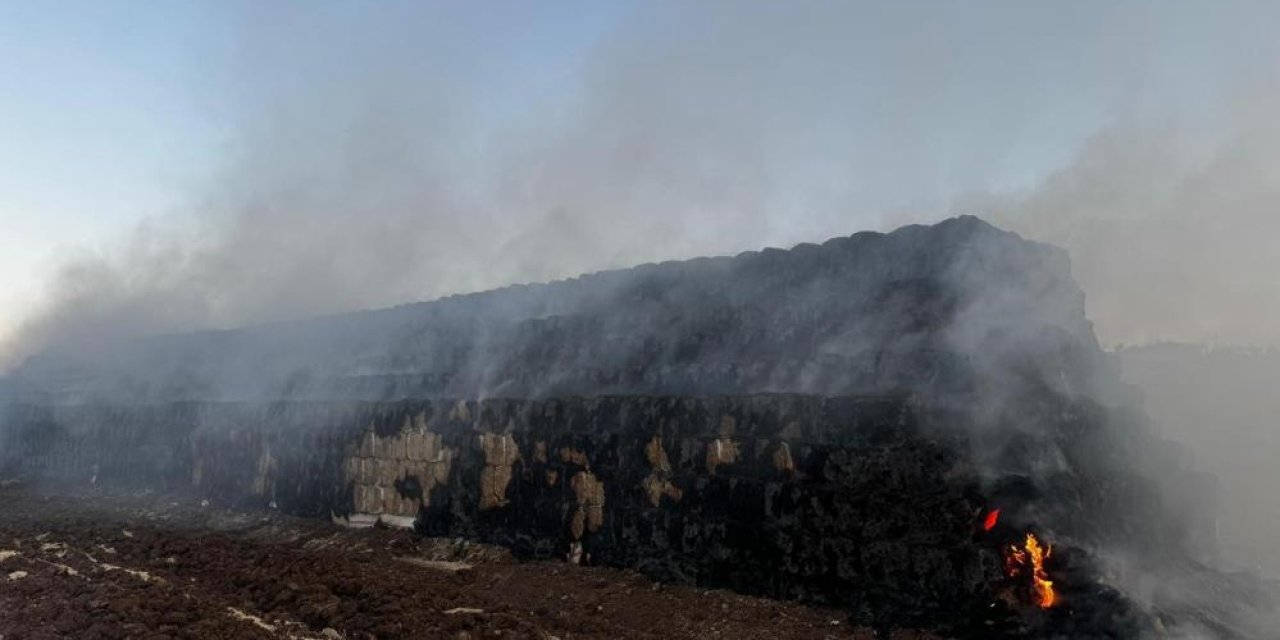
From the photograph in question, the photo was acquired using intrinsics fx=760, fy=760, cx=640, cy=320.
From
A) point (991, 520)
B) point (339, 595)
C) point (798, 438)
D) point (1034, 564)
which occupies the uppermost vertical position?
point (798, 438)

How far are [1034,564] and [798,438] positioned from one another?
3.52 meters

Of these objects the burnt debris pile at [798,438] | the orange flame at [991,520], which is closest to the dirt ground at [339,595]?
the burnt debris pile at [798,438]

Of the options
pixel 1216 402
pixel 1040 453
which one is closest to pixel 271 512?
pixel 1040 453

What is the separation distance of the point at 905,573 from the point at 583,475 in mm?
6031

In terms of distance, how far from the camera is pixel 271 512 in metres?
20.2

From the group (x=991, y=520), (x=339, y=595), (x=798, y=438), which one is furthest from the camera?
(x=339, y=595)

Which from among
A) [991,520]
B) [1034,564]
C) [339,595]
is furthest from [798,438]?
[339,595]

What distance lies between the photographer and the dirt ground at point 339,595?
10000 millimetres

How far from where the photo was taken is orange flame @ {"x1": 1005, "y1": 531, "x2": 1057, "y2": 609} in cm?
920

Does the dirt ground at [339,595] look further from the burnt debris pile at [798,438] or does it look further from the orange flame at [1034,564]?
the orange flame at [1034,564]

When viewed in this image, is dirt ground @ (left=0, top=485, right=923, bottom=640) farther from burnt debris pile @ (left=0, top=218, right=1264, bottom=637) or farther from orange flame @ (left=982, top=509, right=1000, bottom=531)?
orange flame @ (left=982, top=509, right=1000, bottom=531)

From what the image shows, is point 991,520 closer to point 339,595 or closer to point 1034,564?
point 1034,564

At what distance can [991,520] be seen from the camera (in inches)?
376

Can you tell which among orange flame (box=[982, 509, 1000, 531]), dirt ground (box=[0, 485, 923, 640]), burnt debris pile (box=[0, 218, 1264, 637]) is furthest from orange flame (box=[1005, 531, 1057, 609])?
dirt ground (box=[0, 485, 923, 640])
